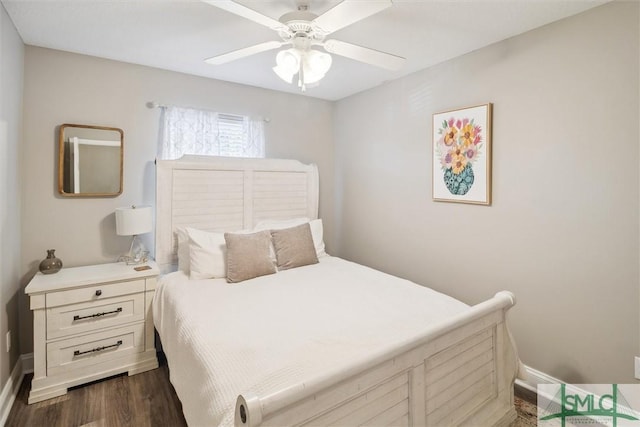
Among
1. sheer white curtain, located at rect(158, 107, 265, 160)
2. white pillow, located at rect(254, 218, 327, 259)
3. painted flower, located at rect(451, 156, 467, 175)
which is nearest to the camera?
painted flower, located at rect(451, 156, 467, 175)

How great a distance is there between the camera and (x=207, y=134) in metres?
3.15

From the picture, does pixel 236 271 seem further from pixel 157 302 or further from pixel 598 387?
pixel 598 387

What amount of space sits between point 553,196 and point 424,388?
1545 mm

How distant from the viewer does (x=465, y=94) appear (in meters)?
Answer: 2.60

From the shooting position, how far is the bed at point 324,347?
1.17 m

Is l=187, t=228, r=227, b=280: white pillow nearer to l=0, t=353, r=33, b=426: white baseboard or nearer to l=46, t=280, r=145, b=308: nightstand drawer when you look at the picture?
l=46, t=280, r=145, b=308: nightstand drawer

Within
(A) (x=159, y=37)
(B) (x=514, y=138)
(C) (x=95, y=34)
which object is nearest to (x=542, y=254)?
(B) (x=514, y=138)

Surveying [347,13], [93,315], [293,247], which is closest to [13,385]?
[93,315]

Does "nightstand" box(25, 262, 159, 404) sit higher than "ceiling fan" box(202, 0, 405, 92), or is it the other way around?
"ceiling fan" box(202, 0, 405, 92)

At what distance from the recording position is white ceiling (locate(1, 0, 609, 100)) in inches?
74.2

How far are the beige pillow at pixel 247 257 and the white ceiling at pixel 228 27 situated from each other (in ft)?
4.77

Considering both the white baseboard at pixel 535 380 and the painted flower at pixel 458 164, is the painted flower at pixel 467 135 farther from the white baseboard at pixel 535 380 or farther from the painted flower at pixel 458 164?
the white baseboard at pixel 535 380

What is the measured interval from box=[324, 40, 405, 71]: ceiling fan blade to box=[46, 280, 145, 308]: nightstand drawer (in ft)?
6.93

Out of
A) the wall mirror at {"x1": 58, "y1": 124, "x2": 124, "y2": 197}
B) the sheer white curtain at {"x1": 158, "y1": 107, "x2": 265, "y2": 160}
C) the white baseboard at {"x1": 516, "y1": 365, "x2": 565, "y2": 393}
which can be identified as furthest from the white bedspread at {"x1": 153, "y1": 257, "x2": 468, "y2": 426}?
the sheer white curtain at {"x1": 158, "y1": 107, "x2": 265, "y2": 160}
